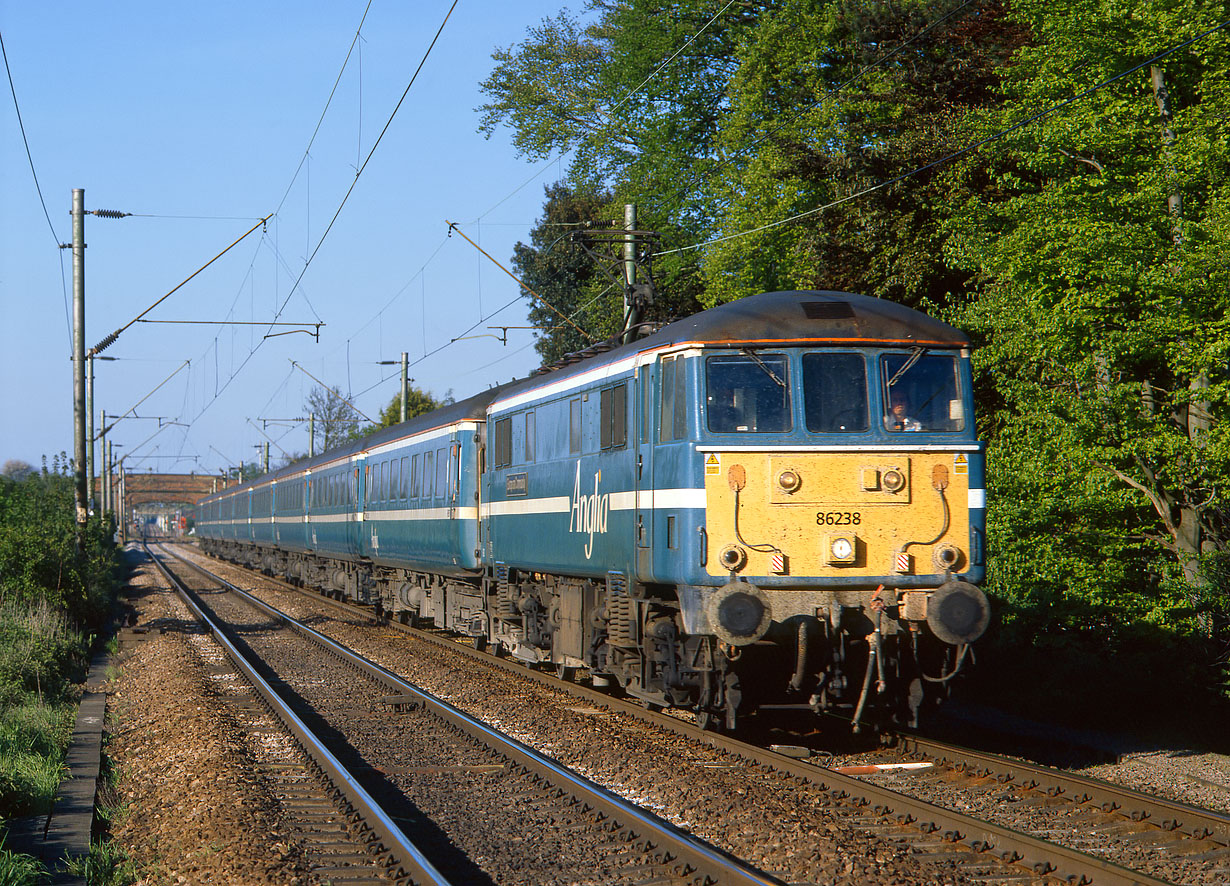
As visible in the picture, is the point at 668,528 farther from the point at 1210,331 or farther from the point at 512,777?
the point at 1210,331

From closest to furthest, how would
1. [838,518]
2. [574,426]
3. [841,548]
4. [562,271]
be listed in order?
[841,548], [838,518], [574,426], [562,271]

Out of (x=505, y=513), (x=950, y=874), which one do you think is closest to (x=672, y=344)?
(x=950, y=874)

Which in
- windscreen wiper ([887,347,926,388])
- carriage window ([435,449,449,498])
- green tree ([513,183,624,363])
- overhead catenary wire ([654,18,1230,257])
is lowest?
carriage window ([435,449,449,498])

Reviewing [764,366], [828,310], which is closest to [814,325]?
[828,310]

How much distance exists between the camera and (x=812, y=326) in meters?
10.2

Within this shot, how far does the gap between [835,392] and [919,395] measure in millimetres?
698

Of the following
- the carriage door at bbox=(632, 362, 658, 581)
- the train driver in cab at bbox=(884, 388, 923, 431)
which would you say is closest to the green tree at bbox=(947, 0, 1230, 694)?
the train driver in cab at bbox=(884, 388, 923, 431)

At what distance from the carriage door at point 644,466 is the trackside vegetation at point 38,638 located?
15.9 ft

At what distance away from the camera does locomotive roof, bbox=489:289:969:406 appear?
10.1 metres

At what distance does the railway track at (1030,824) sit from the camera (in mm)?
6973

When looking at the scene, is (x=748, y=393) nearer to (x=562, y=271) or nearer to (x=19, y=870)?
(x=19, y=870)

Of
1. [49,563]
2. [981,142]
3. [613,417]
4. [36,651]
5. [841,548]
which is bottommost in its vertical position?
[36,651]

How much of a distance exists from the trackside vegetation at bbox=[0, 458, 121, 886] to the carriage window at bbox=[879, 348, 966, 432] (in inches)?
267

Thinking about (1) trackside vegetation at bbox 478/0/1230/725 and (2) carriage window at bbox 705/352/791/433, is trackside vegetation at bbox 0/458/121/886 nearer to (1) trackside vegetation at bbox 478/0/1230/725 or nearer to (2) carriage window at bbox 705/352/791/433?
(2) carriage window at bbox 705/352/791/433
